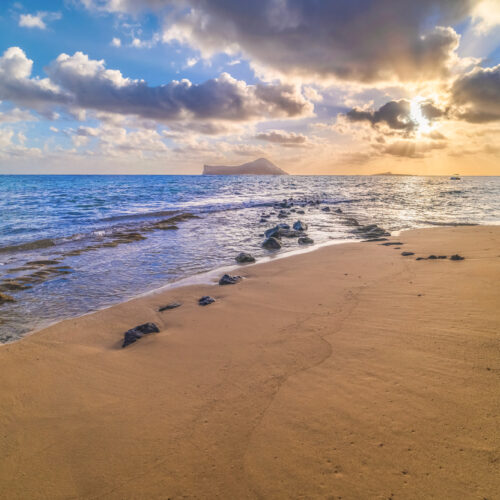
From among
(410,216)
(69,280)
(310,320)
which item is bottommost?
(69,280)

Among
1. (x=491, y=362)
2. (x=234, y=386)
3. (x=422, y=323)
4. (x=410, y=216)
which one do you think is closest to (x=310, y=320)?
(x=422, y=323)

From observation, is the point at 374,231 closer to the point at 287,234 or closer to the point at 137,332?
the point at 287,234

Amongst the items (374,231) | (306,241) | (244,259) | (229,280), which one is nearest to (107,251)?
(244,259)

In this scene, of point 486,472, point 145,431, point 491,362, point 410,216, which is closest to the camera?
point 486,472

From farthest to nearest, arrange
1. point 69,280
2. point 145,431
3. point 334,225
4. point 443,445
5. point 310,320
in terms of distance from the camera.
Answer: point 334,225, point 69,280, point 310,320, point 145,431, point 443,445

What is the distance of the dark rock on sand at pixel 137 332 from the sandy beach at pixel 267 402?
131 millimetres

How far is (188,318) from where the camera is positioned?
6152mm

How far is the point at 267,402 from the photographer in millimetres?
3352

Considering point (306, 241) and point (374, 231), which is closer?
point (306, 241)

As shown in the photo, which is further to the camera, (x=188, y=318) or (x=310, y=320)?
(x=188, y=318)

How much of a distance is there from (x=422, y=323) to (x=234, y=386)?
3.42 meters

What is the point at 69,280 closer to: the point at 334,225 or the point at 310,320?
the point at 310,320

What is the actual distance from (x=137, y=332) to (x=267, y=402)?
3.16m

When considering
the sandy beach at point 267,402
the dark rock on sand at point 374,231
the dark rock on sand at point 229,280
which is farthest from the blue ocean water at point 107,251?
the sandy beach at point 267,402
